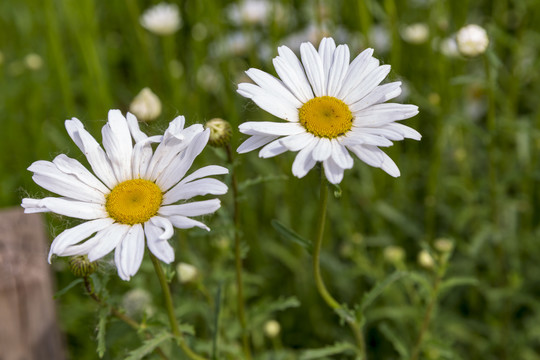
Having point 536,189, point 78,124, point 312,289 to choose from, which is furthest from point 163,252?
point 536,189

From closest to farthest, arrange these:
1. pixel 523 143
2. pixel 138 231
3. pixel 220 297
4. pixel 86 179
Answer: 1. pixel 138 231
2. pixel 86 179
3. pixel 220 297
4. pixel 523 143

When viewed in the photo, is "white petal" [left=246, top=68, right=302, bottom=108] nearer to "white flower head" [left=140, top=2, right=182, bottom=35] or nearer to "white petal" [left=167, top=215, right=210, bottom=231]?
"white petal" [left=167, top=215, right=210, bottom=231]

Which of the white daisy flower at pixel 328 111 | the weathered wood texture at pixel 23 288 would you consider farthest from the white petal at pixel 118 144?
the weathered wood texture at pixel 23 288

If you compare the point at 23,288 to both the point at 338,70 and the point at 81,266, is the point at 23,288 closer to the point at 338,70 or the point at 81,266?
the point at 81,266

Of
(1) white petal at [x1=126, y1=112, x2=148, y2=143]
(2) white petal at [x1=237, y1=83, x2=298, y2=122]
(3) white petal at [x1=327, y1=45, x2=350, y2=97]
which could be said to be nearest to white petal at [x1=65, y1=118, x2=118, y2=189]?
(1) white petal at [x1=126, y1=112, x2=148, y2=143]

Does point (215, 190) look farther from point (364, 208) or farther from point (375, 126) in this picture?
point (364, 208)

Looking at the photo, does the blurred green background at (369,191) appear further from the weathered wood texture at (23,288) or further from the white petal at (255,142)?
the white petal at (255,142)

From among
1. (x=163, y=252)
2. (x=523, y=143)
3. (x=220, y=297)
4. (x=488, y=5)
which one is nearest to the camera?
(x=163, y=252)
